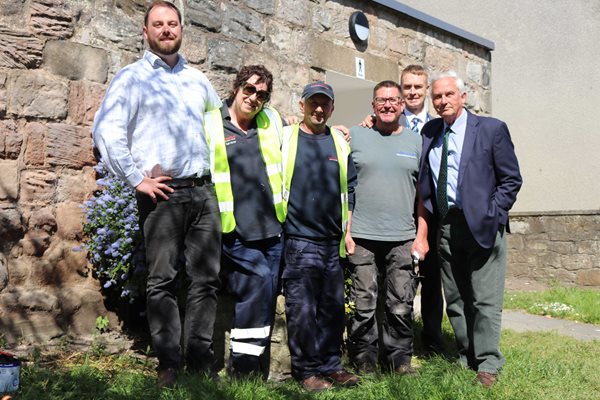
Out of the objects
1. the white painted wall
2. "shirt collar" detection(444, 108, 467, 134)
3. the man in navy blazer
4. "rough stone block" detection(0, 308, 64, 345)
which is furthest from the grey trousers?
the white painted wall

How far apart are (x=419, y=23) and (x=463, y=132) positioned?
12.3 ft

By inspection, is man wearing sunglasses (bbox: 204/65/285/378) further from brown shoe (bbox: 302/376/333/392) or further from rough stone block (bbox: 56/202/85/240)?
rough stone block (bbox: 56/202/85/240)

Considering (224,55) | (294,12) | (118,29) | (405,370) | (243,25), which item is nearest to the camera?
(405,370)

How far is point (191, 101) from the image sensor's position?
12.1 ft

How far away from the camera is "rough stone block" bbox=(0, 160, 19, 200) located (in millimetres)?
4141

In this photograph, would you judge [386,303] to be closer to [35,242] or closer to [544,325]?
[35,242]

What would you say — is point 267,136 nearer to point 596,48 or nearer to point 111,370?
point 111,370

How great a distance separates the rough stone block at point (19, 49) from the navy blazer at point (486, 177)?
2.87 meters

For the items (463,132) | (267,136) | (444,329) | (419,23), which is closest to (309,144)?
(267,136)

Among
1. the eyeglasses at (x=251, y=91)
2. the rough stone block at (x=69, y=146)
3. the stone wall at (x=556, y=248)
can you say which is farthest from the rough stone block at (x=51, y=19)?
the stone wall at (x=556, y=248)

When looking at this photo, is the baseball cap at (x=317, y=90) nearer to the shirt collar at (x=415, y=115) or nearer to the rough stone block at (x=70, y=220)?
the shirt collar at (x=415, y=115)

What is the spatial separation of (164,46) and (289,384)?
211cm

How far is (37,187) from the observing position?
14.1 feet

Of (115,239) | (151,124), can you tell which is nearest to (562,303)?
(115,239)
